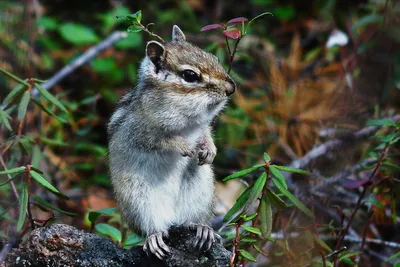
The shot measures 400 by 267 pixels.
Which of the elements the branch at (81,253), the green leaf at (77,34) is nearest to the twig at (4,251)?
the branch at (81,253)

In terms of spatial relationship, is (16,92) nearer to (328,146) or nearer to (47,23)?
(328,146)

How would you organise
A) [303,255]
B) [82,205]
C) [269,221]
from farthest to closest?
[82,205] < [303,255] < [269,221]

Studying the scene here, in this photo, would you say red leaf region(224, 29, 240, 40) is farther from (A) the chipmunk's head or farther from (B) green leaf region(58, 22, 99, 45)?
(B) green leaf region(58, 22, 99, 45)

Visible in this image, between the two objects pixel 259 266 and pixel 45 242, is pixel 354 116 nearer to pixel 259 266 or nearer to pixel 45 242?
pixel 259 266

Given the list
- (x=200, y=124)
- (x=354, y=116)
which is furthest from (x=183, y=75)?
(x=354, y=116)

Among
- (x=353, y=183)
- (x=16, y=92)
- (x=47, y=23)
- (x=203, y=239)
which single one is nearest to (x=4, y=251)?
(x=203, y=239)

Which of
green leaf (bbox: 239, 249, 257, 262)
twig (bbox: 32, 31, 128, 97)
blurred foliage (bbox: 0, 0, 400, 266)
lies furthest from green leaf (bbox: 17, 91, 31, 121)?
twig (bbox: 32, 31, 128, 97)
